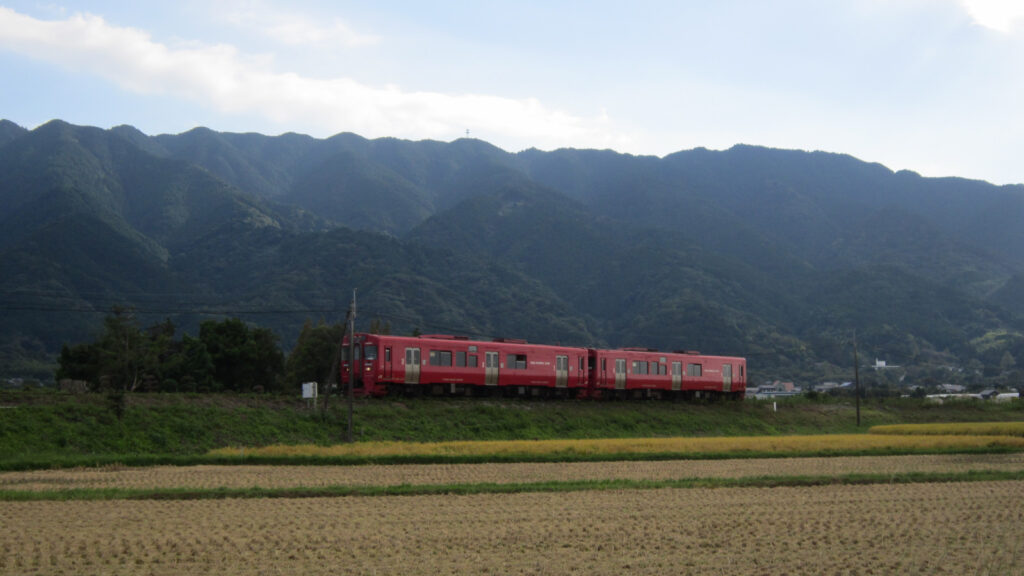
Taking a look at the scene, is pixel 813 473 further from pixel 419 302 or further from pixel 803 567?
pixel 419 302

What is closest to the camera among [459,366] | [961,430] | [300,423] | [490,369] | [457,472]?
[457,472]

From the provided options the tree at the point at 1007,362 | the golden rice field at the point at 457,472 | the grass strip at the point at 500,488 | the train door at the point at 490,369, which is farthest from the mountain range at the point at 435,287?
the grass strip at the point at 500,488

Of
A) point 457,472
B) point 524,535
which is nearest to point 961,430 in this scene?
point 457,472

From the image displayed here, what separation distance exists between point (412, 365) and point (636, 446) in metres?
11.0

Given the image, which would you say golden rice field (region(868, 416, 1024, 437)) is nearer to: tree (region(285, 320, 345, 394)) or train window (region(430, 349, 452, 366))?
train window (region(430, 349, 452, 366))

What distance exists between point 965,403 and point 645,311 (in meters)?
96.9

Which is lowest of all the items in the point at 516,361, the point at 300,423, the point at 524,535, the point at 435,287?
the point at 524,535

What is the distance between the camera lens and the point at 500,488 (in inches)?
914

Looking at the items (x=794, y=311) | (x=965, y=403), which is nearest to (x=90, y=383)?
(x=965, y=403)

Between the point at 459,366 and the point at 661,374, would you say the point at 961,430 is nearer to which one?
the point at 661,374

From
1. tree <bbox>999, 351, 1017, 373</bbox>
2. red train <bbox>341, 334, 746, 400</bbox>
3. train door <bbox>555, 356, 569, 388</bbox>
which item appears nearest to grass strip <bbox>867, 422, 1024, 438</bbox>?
red train <bbox>341, 334, 746, 400</bbox>

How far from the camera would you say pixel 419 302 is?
13875 centimetres

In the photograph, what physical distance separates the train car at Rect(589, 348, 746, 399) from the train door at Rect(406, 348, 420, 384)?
11.6 meters

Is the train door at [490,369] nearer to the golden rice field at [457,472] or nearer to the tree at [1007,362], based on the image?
the golden rice field at [457,472]
